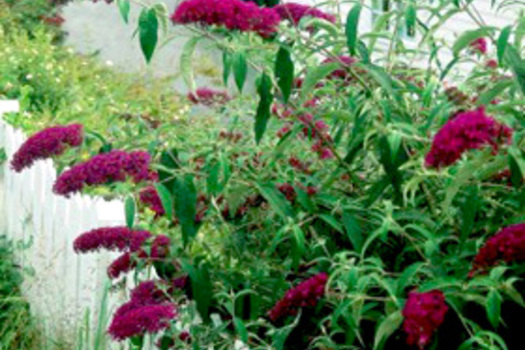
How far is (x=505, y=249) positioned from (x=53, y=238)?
362 centimetres

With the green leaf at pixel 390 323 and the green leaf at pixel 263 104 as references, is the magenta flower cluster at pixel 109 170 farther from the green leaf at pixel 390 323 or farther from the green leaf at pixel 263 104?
the green leaf at pixel 390 323

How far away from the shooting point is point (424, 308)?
241 cm

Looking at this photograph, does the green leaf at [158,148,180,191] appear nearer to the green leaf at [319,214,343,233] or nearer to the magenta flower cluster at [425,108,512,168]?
the green leaf at [319,214,343,233]

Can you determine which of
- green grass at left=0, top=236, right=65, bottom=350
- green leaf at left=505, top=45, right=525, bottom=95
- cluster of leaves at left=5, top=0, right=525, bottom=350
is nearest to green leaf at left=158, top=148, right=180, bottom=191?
cluster of leaves at left=5, top=0, right=525, bottom=350

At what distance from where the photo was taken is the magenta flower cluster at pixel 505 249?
2.44m

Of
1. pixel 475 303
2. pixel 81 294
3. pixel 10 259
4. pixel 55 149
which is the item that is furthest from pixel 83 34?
pixel 475 303

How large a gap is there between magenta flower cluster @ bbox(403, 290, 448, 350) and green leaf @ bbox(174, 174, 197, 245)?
843mm

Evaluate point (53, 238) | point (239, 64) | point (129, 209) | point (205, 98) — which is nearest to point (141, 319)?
point (129, 209)

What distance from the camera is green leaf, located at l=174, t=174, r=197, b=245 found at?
314 cm

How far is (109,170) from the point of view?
3.16 metres

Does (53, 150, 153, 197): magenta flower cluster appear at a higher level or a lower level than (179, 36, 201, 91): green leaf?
lower

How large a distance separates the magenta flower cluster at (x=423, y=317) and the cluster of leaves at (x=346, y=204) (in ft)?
0.76

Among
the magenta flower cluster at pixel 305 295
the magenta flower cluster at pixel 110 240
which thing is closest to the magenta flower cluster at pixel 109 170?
the magenta flower cluster at pixel 110 240

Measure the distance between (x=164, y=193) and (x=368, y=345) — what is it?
26.5 inches
